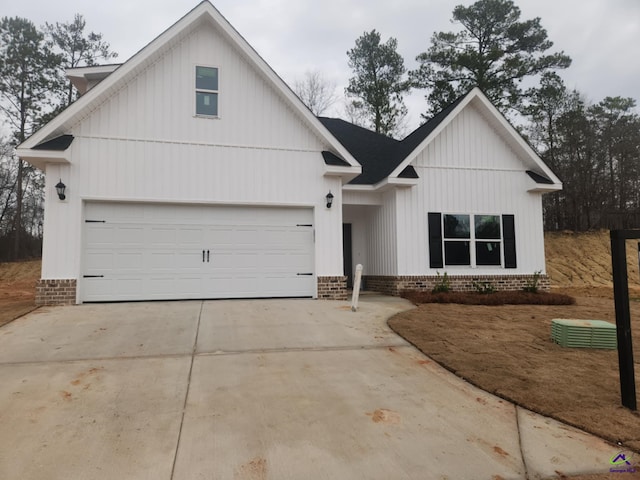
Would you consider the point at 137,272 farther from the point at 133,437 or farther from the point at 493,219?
the point at 493,219

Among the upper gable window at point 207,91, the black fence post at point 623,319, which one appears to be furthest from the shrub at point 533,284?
the upper gable window at point 207,91

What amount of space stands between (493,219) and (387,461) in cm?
1073

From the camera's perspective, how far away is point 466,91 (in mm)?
22438

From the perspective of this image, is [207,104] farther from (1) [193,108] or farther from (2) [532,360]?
(2) [532,360]

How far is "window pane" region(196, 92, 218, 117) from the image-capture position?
9961 millimetres

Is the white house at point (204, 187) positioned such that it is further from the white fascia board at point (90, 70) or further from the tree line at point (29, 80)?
the tree line at point (29, 80)

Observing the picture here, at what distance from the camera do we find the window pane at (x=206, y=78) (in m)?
9.98

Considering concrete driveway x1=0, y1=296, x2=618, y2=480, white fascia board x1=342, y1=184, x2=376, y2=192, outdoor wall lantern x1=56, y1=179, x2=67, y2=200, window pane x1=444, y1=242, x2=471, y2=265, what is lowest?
concrete driveway x1=0, y1=296, x2=618, y2=480

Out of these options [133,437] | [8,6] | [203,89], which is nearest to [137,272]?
[203,89]

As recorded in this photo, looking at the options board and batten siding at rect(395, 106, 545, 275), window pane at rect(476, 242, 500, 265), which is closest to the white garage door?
board and batten siding at rect(395, 106, 545, 275)

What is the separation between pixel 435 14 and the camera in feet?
74.7

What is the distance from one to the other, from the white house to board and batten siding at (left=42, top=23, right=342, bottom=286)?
0.02 meters

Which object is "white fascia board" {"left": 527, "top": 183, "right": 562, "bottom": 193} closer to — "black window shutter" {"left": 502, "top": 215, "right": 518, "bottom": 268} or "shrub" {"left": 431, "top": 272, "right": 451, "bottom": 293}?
"black window shutter" {"left": 502, "top": 215, "right": 518, "bottom": 268}

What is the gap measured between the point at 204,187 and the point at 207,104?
2072mm
